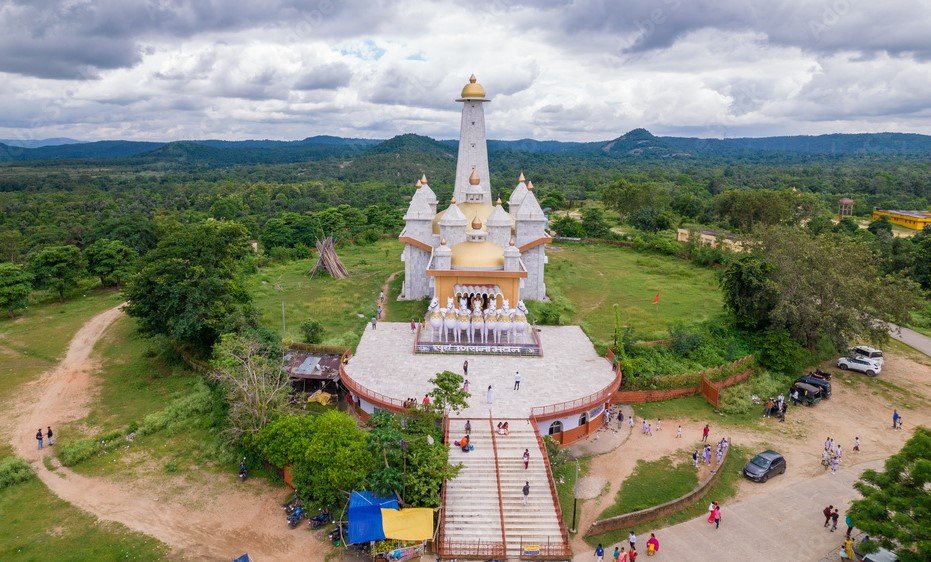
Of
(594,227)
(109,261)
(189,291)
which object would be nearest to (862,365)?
(594,227)

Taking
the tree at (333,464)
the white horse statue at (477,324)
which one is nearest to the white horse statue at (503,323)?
the white horse statue at (477,324)

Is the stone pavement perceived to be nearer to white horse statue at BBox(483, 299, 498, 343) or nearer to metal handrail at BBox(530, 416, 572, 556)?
metal handrail at BBox(530, 416, 572, 556)

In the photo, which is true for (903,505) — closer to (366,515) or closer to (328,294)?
(366,515)

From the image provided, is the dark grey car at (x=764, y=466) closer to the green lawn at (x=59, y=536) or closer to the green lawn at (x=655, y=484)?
the green lawn at (x=655, y=484)

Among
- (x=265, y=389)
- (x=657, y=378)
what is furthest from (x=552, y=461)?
(x=265, y=389)

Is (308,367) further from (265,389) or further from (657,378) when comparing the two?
(657,378)

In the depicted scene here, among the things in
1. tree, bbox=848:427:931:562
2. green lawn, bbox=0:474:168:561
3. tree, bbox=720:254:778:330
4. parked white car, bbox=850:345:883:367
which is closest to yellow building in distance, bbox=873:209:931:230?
parked white car, bbox=850:345:883:367
